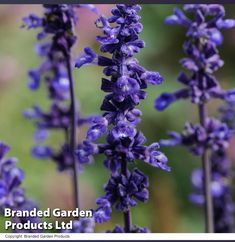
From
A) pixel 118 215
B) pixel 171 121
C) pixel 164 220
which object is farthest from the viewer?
pixel 171 121

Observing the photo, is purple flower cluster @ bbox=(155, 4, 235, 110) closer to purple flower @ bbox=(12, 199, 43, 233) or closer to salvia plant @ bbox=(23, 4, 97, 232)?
salvia plant @ bbox=(23, 4, 97, 232)

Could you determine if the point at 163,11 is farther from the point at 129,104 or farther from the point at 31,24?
the point at 129,104

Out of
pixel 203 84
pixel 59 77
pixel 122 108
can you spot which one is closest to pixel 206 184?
pixel 203 84

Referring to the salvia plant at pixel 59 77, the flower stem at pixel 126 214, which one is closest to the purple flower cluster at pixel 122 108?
the flower stem at pixel 126 214

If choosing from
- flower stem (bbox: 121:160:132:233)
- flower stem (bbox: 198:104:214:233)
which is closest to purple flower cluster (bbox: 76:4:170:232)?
flower stem (bbox: 121:160:132:233)

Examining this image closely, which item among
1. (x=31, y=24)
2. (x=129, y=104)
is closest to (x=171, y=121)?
(x=31, y=24)

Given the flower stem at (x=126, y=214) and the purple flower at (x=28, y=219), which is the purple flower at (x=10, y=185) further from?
the flower stem at (x=126, y=214)
